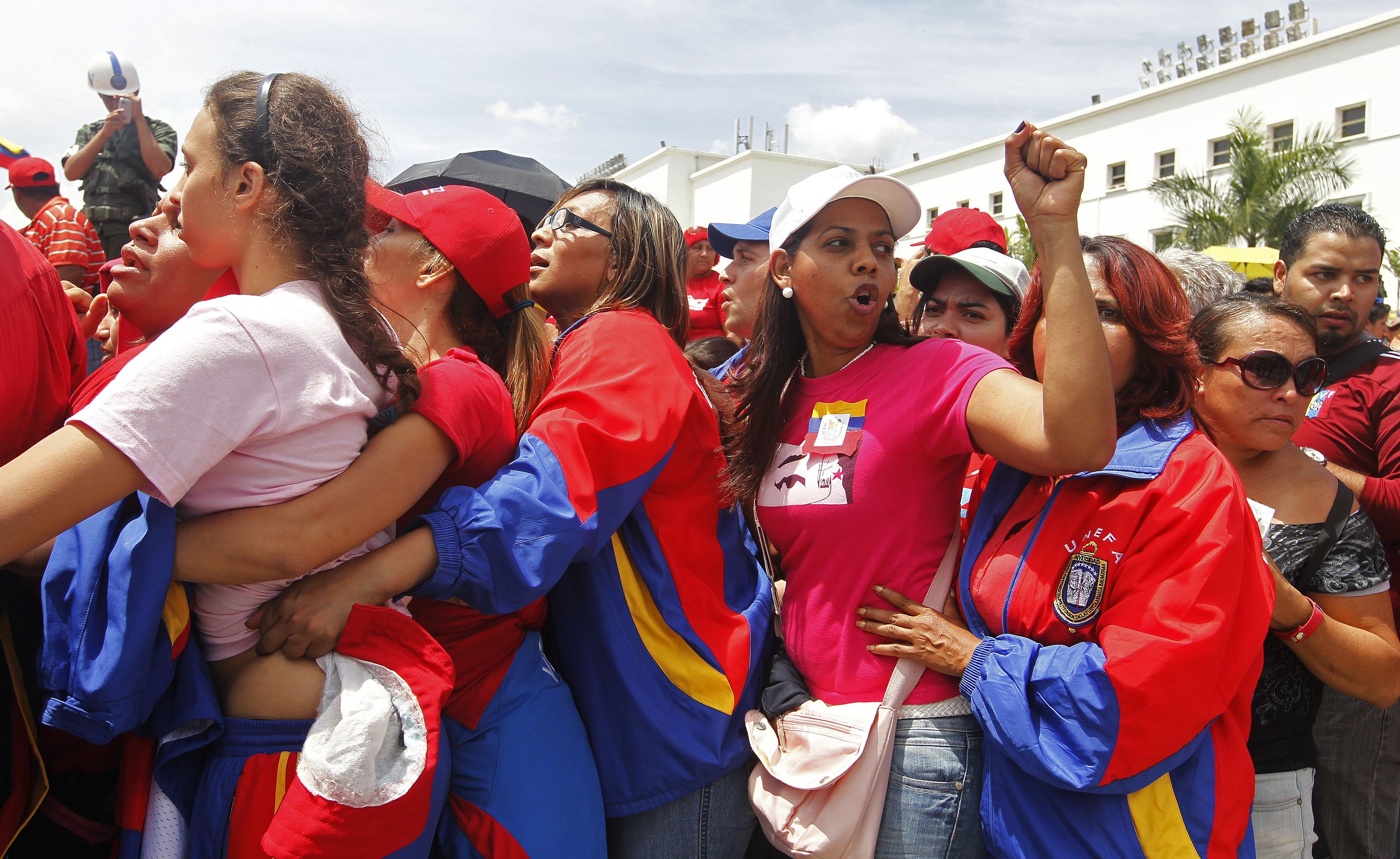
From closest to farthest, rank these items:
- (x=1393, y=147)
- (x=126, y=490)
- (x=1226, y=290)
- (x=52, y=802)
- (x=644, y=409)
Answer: (x=126, y=490) < (x=52, y=802) < (x=644, y=409) < (x=1226, y=290) < (x=1393, y=147)

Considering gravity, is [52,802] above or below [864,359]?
below

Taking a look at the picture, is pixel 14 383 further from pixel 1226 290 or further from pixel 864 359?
pixel 1226 290

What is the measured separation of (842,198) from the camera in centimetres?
238

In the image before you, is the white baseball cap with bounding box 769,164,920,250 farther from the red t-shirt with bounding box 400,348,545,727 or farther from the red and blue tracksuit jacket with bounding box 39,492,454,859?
the red and blue tracksuit jacket with bounding box 39,492,454,859

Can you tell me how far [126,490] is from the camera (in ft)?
4.62

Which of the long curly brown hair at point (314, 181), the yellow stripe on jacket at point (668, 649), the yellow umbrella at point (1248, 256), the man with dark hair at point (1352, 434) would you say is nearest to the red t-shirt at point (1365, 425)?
the man with dark hair at point (1352, 434)

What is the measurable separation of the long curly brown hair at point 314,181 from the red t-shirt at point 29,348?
1.87 ft

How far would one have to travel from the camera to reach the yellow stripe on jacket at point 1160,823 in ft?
6.04

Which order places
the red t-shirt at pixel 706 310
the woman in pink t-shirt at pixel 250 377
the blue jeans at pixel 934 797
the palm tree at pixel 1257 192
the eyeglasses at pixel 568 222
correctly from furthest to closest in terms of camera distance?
the palm tree at pixel 1257 192 → the red t-shirt at pixel 706 310 → the eyeglasses at pixel 568 222 → the blue jeans at pixel 934 797 → the woman in pink t-shirt at pixel 250 377

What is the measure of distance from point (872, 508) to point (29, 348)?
1.86 m

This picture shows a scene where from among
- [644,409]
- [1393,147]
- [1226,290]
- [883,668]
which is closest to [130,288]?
[644,409]

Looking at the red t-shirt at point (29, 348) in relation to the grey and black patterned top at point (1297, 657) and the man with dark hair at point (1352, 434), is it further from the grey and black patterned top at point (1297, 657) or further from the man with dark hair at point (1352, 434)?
the man with dark hair at point (1352, 434)

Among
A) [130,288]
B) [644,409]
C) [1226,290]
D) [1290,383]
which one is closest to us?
[644,409]

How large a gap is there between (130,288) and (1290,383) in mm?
3045
